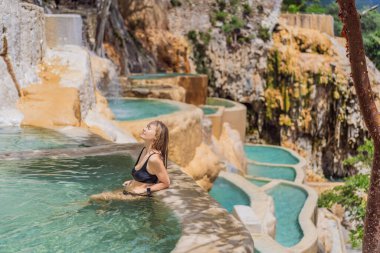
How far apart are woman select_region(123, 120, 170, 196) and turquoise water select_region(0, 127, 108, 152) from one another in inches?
79.8

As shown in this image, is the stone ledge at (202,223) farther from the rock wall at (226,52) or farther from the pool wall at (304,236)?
the rock wall at (226,52)

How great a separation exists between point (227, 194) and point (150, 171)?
20.1ft

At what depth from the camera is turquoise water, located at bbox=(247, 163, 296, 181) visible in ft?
49.3

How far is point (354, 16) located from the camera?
13.9ft

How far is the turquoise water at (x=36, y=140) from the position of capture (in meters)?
6.62

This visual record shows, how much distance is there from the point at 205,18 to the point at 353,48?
2047 cm

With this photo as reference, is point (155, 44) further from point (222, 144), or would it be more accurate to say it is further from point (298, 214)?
point (298, 214)

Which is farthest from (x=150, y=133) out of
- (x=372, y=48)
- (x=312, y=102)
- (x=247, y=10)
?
(x=372, y=48)

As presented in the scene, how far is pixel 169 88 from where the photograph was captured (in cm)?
1535

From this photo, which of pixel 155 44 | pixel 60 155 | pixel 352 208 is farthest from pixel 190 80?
pixel 60 155

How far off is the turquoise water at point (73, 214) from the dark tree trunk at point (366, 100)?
176cm

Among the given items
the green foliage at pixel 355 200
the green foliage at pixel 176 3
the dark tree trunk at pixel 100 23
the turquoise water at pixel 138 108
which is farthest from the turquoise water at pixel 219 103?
the green foliage at pixel 355 200

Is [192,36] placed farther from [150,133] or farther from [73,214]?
[73,214]

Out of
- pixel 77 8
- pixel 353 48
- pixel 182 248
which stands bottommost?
pixel 182 248
